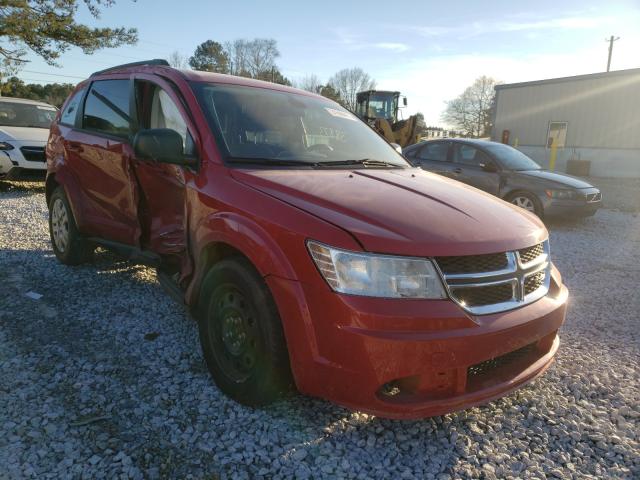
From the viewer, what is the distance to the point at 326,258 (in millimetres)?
2045

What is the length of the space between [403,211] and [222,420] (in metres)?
1.44

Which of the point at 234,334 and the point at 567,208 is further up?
the point at 567,208

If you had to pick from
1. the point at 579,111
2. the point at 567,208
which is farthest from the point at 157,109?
the point at 579,111

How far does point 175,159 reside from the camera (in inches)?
110

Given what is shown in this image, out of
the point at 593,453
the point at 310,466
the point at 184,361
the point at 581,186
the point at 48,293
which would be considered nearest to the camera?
the point at 310,466

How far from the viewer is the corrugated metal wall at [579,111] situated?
18891mm

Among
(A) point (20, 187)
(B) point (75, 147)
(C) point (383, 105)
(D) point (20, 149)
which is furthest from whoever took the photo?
(C) point (383, 105)

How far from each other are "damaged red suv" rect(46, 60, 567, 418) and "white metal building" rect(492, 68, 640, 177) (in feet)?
65.4

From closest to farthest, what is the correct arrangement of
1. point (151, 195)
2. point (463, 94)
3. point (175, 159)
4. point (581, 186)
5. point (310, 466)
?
point (310, 466)
point (175, 159)
point (151, 195)
point (581, 186)
point (463, 94)

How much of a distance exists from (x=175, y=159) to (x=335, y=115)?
1466 mm

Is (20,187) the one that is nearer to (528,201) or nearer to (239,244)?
(239,244)

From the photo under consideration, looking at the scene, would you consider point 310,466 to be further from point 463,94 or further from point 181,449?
point 463,94

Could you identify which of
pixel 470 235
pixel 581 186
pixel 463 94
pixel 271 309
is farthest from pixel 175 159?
pixel 463 94

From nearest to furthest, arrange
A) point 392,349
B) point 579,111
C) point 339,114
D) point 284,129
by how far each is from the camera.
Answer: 1. point 392,349
2. point 284,129
3. point 339,114
4. point 579,111
